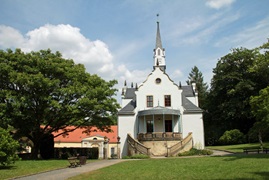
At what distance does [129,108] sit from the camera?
123 feet

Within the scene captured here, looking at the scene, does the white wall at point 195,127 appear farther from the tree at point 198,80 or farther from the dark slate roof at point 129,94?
the tree at point 198,80

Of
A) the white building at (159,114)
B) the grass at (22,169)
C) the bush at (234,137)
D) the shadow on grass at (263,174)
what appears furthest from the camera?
the bush at (234,137)

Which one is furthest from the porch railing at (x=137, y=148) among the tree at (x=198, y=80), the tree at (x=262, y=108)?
the tree at (x=198, y=80)

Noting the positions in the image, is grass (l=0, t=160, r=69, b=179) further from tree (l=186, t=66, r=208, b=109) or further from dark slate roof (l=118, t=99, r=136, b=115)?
tree (l=186, t=66, r=208, b=109)

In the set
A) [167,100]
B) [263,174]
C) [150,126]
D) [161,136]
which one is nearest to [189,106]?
[167,100]

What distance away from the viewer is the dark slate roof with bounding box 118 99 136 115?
119 feet

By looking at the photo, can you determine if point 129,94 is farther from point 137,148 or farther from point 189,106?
point 137,148

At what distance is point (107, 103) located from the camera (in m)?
27.5

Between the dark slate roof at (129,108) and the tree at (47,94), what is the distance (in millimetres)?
7315

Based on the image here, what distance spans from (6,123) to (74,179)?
13965mm

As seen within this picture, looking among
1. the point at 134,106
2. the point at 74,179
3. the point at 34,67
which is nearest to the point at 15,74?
the point at 34,67

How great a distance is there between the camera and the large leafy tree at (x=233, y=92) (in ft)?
155

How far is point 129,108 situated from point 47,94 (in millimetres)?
14071

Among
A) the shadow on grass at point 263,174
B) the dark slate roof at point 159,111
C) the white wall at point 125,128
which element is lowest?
the shadow on grass at point 263,174
